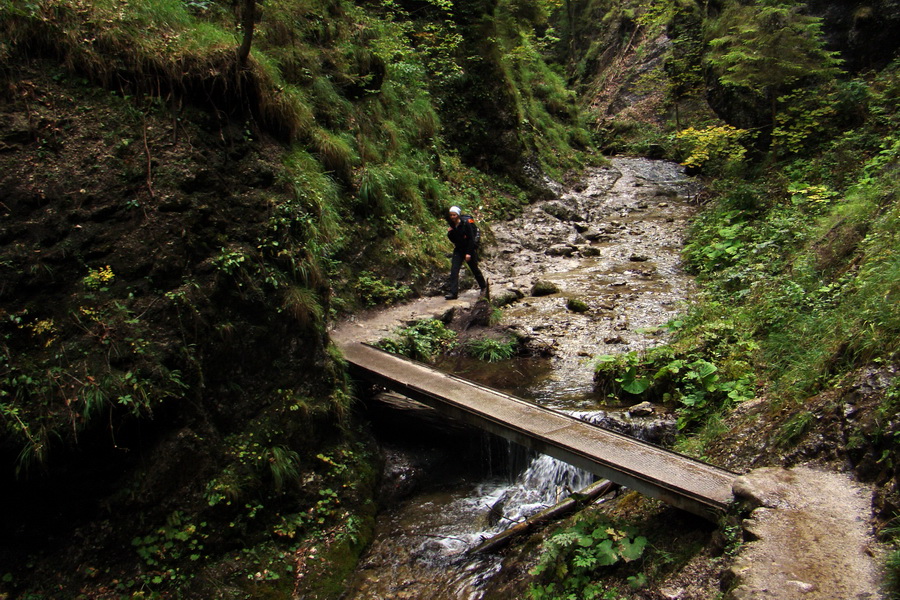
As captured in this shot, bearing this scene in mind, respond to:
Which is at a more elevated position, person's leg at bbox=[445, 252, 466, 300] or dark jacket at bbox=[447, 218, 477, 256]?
dark jacket at bbox=[447, 218, 477, 256]

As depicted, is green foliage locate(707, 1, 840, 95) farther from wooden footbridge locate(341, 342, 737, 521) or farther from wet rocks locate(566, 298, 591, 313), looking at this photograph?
wooden footbridge locate(341, 342, 737, 521)

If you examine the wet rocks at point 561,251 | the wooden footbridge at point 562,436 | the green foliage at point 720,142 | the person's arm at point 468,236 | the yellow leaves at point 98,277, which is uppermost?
the green foliage at point 720,142

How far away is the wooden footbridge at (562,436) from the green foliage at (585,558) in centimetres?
46

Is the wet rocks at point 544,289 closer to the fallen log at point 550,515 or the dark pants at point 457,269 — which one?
the dark pants at point 457,269

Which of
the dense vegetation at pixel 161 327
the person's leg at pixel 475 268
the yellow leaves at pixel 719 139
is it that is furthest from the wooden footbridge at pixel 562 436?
the yellow leaves at pixel 719 139

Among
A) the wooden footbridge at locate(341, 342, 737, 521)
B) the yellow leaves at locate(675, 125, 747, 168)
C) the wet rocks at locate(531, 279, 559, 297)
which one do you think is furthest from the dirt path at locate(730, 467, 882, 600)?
the yellow leaves at locate(675, 125, 747, 168)

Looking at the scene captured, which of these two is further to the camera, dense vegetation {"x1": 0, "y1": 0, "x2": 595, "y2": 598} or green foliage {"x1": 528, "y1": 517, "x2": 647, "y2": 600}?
dense vegetation {"x1": 0, "y1": 0, "x2": 595, "y2": 598}

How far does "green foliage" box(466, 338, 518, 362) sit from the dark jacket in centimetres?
210

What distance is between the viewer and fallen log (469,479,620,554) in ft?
17.1

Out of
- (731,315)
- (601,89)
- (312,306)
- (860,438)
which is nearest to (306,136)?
(312,306)

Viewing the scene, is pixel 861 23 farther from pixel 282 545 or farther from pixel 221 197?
pixel 282 545

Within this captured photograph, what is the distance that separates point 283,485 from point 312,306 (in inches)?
84.2

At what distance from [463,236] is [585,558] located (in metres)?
7.05

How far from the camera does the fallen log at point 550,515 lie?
521 cm
